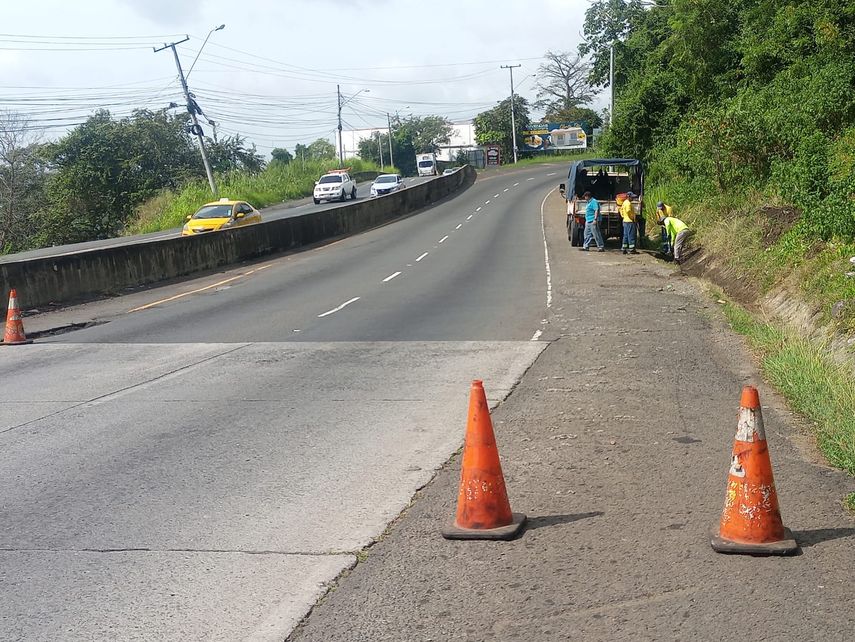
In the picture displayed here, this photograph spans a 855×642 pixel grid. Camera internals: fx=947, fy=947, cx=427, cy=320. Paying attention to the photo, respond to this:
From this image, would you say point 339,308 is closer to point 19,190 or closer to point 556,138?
point 19,190

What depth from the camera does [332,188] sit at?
183 ft

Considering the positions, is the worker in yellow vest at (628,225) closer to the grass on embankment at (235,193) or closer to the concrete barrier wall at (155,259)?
the concrete barrier wall at (155,259)

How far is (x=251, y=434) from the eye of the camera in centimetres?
803

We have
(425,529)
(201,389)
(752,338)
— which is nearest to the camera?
(425,529)

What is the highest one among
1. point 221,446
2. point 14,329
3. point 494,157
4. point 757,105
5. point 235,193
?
point 757,105

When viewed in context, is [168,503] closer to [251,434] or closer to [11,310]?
[251,434]

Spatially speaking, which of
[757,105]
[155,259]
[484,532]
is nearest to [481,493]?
[484,532]

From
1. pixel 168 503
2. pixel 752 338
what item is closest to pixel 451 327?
pixel 752 338

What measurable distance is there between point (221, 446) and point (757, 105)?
1966 centimetres

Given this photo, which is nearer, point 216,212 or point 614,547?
point 614,547

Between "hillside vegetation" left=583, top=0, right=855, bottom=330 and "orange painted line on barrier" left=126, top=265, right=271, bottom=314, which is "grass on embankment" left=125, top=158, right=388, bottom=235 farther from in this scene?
"orange painted line on barrier" left=126, top=265, right=271, bottom=314

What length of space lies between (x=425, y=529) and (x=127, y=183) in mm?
66129

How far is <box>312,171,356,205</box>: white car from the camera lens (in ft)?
183

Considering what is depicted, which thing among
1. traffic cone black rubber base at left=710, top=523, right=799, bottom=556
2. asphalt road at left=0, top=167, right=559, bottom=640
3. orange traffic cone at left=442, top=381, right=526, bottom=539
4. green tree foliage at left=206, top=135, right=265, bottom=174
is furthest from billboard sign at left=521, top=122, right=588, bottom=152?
traffic cone black rubber base at left=710, top=523, right=799, bottom=556
